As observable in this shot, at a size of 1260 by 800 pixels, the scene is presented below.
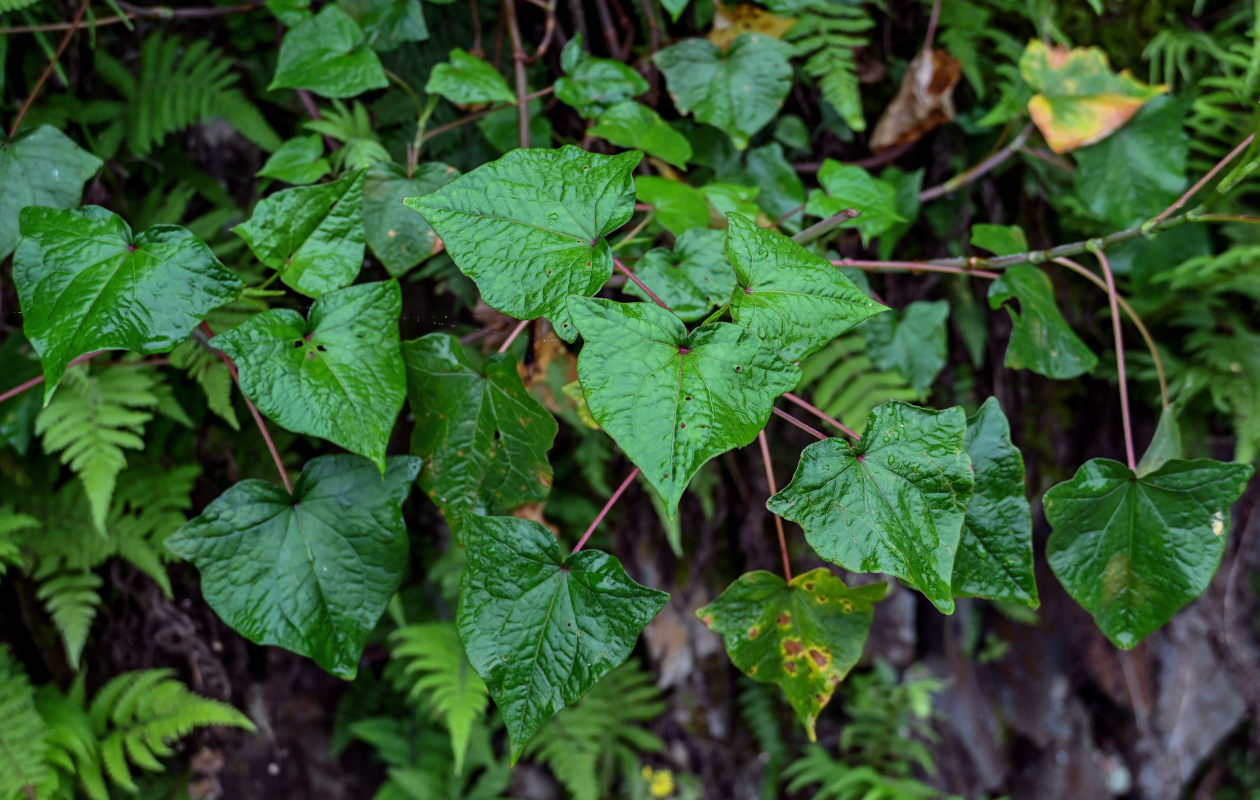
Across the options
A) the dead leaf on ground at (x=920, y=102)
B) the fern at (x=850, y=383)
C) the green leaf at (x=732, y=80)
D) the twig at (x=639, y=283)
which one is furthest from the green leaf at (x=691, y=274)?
the dead leaf on ground at (x=920, y=102)

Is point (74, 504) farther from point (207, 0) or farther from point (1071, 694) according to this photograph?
point (1071, 694)

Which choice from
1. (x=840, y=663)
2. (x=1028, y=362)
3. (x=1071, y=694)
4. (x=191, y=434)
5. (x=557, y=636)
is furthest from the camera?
(x=1071, y=694)

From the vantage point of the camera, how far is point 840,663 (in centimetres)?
105

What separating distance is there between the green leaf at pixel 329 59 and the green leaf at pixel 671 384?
31.4 inches

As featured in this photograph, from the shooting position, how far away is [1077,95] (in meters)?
1.68

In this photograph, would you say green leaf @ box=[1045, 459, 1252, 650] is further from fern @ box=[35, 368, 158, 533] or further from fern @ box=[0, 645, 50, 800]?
fern @ box=[0, 645, 50, 800]

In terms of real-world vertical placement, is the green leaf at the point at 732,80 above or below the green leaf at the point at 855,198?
above

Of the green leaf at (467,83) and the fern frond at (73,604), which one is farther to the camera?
the fern frond at (73,604)

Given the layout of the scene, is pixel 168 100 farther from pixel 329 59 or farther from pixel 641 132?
pixel 641 132

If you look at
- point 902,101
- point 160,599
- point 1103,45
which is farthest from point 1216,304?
point 160,599

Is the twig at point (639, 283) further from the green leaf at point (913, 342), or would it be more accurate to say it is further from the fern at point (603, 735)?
Result: the fern at point (603, 735)

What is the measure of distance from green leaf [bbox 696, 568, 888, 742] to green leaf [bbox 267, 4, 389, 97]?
1080mm

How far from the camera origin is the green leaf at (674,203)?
1.23 meters

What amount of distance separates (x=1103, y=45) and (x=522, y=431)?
6.60 ft
